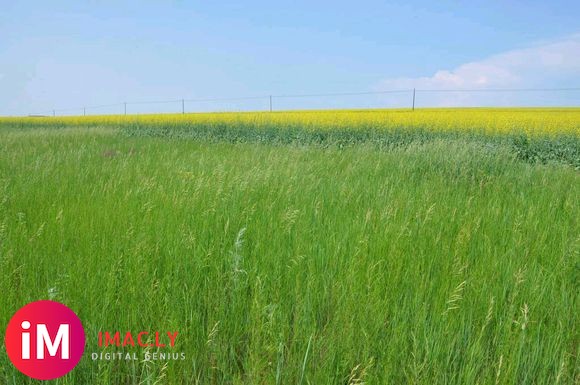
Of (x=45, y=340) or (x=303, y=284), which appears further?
(x=303, y=284)

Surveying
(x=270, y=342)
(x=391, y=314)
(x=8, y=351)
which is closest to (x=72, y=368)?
(x=8, y=351)

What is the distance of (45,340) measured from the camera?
1.60 meters

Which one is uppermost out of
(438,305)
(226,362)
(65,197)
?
(65,197)

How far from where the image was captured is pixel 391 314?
184cm

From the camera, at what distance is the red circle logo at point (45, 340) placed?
1.51 meters

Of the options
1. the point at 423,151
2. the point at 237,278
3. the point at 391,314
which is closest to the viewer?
the point at 391,314

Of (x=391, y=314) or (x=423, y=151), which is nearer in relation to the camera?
(x=391, y=314)

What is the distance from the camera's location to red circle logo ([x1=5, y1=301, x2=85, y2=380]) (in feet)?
4.94

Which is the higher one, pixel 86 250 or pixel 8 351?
pixel 86 250

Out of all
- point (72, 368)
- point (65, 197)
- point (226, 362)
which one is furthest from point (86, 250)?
point (65, 197)

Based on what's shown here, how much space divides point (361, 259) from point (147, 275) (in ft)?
4.18

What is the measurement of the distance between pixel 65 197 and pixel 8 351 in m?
2.62

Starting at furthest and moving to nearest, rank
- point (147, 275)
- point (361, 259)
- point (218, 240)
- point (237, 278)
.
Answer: point (218, 240) < point (361, 259) < point (147, 275) < point (237, 278)

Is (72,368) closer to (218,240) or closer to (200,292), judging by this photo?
(200,292)
